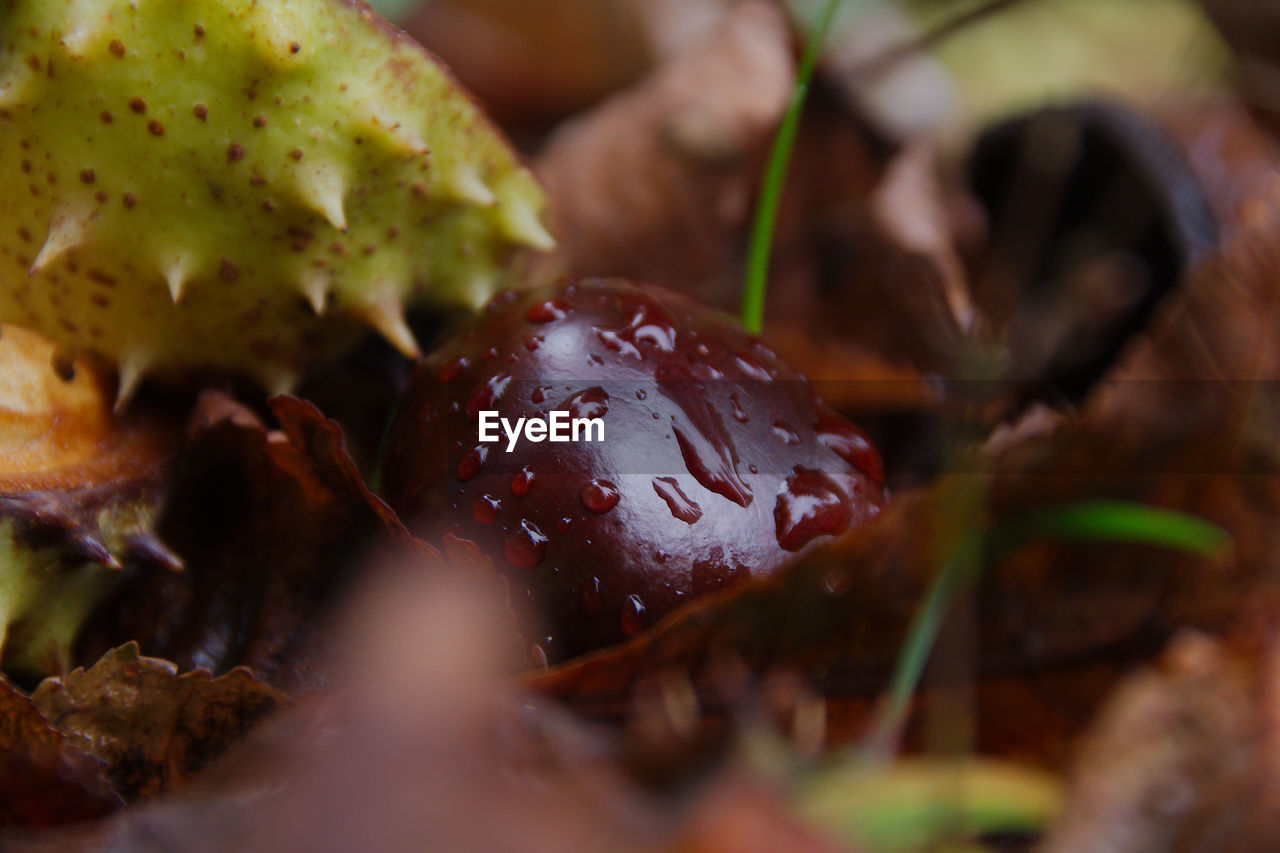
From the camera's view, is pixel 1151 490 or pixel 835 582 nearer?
pixel 835 582

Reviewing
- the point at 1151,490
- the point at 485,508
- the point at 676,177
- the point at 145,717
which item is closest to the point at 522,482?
the point at 485,508

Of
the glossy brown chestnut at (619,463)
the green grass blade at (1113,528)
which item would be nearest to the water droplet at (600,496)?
the glossy brown chestnut at (619,463)

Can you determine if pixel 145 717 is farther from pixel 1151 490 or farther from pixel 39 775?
pixel 1151 490

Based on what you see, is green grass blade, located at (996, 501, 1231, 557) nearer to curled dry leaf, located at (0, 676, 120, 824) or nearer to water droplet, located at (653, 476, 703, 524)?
water droplet, located at (653, 476, 703, 524)

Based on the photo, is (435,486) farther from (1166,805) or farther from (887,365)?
(887,365)

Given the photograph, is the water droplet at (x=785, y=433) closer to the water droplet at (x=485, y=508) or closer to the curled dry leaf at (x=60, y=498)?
the water droplet at (x=485, y=508)

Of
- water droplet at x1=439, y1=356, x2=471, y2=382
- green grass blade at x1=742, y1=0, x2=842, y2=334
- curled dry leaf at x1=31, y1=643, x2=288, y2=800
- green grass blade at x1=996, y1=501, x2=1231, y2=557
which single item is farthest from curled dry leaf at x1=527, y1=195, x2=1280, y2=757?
curled dry leaf at x1=31, y1=643, x2=288, y2=800
